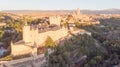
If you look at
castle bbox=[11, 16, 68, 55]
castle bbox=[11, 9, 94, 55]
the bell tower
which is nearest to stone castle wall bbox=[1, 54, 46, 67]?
castle bbox=[11, 9, 94, 55]

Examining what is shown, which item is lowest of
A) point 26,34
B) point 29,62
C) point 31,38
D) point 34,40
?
point 29,62

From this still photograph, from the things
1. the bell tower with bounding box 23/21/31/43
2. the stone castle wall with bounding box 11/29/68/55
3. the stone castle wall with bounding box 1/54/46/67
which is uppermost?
the bell tower with bounding box 23/21/31/43

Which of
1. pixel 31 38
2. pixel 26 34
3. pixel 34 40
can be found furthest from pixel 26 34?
pixel 34 40

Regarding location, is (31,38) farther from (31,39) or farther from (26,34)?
(26,34)

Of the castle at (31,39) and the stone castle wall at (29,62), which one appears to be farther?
the castle at (31,39)

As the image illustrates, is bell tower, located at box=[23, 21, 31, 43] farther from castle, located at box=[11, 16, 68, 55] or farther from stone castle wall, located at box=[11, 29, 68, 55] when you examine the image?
stone castle wall, located at box=[11, 29, 68, 55]

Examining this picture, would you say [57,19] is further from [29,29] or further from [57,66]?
[57,66]

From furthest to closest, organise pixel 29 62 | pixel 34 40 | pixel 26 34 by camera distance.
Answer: pixel 34 40 < pixel 26 34 < pixel 29 62

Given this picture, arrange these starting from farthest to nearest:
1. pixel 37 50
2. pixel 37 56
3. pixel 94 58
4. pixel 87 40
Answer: pixel 87 40, pixel 94 58, pixel 37 50, pixel 37 56

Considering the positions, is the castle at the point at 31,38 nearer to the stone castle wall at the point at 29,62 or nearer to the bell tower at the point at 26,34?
the bell tower at the point at 26,34

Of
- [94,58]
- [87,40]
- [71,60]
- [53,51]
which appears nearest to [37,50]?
[53,51]

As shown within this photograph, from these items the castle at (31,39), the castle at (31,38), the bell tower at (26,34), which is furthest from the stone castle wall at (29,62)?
the bell tower at (26,34)
